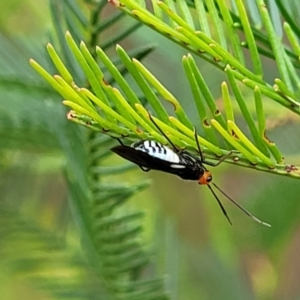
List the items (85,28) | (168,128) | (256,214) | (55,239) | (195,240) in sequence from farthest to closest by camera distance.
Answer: (195,240), (256,214), (55,239), (85,28), (168,128)

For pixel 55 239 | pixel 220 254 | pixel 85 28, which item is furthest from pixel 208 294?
pixel 85 28

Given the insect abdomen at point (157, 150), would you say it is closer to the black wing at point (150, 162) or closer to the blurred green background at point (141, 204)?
the black wing at point (150, 162)

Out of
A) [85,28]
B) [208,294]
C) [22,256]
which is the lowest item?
[208,294]

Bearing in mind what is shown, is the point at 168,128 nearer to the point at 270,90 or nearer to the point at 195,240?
the point at 270,90

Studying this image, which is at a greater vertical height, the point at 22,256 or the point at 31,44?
the point at 31,44

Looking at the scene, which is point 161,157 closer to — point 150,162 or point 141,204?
point 150,162

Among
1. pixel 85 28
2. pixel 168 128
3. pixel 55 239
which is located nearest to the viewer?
pixel 168 128

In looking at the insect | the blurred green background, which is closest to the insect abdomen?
the insect
